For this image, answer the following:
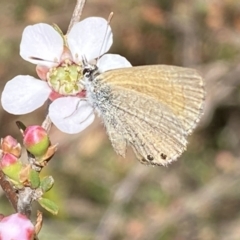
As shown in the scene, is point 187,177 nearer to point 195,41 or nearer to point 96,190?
point 96,190

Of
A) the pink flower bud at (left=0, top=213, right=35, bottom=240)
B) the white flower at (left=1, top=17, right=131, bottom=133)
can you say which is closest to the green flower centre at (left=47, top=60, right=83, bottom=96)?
the white flower at (left=1, top=17, right=131, bottom=133)

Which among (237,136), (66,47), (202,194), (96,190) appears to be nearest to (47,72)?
(66,47)

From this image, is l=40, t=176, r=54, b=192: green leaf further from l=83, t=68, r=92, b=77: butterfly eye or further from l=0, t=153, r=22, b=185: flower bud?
l=83, t=68, r=92, b=77: butterfly eye

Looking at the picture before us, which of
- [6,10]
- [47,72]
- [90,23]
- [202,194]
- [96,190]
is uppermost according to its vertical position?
[90,23]

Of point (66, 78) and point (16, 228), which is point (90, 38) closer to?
point (66, 78)

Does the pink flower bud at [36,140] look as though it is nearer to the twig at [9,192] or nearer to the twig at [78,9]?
the twig at [9,192]

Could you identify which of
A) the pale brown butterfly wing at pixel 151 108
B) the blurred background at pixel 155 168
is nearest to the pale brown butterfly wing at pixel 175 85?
the pale brown butterfly wing at pixel 151 108
